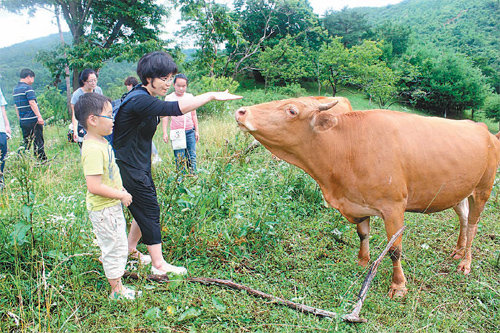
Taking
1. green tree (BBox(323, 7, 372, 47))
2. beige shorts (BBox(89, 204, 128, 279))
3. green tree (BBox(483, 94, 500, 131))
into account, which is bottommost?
green tree (BBox(483, 94, 500, 131))

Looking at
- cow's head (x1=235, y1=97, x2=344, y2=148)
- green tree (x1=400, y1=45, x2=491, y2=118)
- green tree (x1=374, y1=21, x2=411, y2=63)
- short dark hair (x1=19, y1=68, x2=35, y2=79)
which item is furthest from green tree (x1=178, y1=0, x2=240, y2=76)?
green tree (x1=374, y1=21, x2=411, y2=63)

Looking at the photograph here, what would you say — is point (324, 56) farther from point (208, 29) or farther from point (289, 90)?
point (208, 29)

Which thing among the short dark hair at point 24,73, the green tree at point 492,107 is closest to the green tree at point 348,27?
the green tree at point 492,107

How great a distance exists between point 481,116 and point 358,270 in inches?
1166

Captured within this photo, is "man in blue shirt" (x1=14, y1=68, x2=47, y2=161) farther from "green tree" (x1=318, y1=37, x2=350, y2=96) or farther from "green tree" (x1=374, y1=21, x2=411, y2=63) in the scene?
"green tree" (x1=374, y1=21, x2=411, y2=63)

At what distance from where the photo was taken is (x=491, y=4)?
41.4 m

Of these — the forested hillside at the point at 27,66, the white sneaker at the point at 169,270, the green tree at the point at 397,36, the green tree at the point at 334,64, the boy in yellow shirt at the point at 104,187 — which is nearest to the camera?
the boy in yellow shirt at the point at 104,187

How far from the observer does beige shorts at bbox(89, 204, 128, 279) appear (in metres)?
2.26

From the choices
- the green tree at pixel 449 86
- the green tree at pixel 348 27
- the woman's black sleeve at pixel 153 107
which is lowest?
the green tree at pixel 449 86

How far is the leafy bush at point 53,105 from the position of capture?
13.0 meters

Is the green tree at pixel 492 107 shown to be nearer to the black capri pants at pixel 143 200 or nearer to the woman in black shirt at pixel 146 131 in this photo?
the woman in black shirt at pixel 146 131

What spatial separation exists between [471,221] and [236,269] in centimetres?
264

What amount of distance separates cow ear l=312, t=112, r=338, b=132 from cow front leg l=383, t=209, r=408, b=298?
3.10 ft

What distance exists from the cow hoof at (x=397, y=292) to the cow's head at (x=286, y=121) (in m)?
1.59
